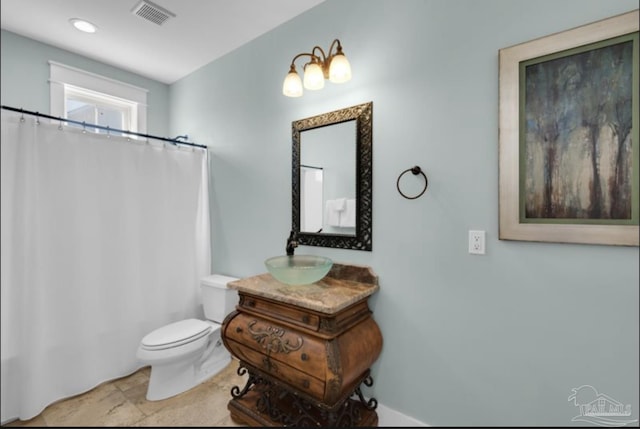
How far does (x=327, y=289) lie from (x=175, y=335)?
3.82 feet

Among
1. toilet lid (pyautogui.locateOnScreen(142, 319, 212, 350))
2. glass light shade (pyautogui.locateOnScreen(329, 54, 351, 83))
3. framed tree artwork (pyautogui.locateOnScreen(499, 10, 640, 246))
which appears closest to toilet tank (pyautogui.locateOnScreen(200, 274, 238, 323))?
toilet lid (pyautogui.locateOnScreen(142, 319, 212, 350))

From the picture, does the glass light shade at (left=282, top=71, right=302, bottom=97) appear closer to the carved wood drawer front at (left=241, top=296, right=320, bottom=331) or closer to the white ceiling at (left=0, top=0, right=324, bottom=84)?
the white ceiling at (left=0, top=0, right=324, bottom=84)

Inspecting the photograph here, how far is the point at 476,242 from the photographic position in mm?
1371

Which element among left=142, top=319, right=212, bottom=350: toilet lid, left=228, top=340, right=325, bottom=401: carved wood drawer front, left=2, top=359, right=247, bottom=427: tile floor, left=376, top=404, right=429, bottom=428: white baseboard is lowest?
left=2, top=359, right=247, bottom=427: tile floor

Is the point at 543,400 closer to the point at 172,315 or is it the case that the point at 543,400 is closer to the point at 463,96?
the point at 463,96

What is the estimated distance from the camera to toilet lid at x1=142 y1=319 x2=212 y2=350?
1.89 m

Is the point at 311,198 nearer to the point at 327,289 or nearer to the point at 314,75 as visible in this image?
the point at 327,289

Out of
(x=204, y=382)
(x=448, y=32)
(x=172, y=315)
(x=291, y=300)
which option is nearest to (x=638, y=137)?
(x=448, y=32)

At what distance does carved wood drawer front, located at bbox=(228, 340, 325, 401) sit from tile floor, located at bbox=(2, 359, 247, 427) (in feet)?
1.46

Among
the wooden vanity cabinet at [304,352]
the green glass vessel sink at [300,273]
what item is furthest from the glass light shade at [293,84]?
the wooden vanity cabinet at [304,352]

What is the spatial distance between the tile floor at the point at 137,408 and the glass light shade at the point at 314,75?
2.01 meters

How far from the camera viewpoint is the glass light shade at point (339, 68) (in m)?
1.58

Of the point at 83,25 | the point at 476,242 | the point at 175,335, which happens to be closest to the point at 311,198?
the point at 476,242

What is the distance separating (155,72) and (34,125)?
1.40 meters
